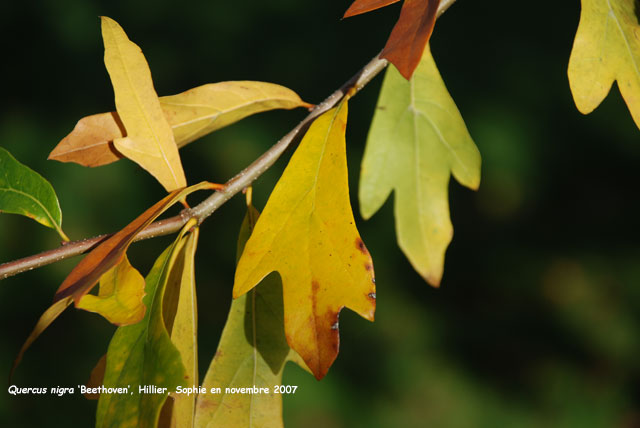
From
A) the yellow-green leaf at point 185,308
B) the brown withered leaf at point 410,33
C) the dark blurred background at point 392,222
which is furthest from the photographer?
the dark blurred background at point 392,222

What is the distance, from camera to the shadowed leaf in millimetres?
771

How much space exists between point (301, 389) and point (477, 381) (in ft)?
2.43

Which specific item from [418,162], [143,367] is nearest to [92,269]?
[143,367]

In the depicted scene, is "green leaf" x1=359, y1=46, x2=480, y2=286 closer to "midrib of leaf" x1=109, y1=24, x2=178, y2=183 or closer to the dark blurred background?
"midrib of leaf" x1=109, y1=24, x2=178, y2=183

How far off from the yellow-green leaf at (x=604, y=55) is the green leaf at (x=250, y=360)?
18.3 inches

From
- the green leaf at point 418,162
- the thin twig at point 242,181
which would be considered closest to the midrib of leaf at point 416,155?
the green leaf at point 418,162

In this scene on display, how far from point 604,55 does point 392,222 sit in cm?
196

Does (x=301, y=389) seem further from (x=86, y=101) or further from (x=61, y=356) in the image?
(x=86, y=101)

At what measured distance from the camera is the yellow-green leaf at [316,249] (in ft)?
2.11

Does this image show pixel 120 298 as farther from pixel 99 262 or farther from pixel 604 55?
pixel 604 55

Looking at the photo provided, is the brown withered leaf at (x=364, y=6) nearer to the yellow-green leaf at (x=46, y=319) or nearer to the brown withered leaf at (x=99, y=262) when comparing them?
the brown withered leaf at (x=99, y=262)

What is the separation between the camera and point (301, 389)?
2.36 m

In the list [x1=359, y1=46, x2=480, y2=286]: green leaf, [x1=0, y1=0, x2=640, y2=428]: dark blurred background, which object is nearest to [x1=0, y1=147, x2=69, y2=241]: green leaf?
[x1=359, y1=46, x2=480, y2=286]: green leaf

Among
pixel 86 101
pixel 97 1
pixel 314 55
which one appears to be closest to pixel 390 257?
pixel 314 55
